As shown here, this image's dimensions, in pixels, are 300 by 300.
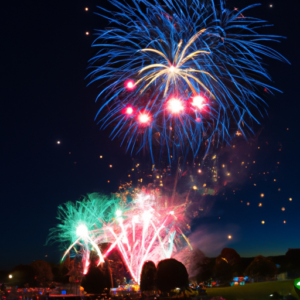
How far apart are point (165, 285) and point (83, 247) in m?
13.9

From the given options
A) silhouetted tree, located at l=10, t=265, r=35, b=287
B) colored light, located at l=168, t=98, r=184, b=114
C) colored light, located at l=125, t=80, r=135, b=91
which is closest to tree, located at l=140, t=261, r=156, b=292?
colored light, located at l=168, t=98, r=184, b=114

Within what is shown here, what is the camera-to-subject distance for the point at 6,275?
212 feet

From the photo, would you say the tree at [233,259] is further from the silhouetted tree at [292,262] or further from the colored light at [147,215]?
the colored light at [147,215]

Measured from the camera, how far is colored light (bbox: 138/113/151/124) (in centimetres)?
2430

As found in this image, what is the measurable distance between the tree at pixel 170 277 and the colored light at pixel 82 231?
11.4m

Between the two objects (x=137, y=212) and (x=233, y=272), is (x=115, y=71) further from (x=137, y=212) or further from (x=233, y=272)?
(x=233, y=272)

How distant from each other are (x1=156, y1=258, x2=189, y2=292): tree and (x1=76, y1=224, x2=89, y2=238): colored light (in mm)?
11383

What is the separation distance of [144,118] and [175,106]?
2.74 m

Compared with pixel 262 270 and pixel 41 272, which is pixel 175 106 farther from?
pixel 41 272

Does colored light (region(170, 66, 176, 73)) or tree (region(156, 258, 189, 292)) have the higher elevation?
colored light (region(170, 66, 176, 73))

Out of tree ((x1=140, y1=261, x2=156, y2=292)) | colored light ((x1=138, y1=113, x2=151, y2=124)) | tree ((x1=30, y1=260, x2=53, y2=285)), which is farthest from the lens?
tree ((x1=30, y1=260, x2=53, y2=285))


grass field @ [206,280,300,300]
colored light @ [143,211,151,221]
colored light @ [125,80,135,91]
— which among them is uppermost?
colored light @ [125,80,135,91]

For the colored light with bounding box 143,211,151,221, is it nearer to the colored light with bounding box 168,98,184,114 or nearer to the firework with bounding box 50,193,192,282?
the firework with bounding box 50,193,192,282

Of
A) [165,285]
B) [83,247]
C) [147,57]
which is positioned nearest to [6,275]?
[83,247]
